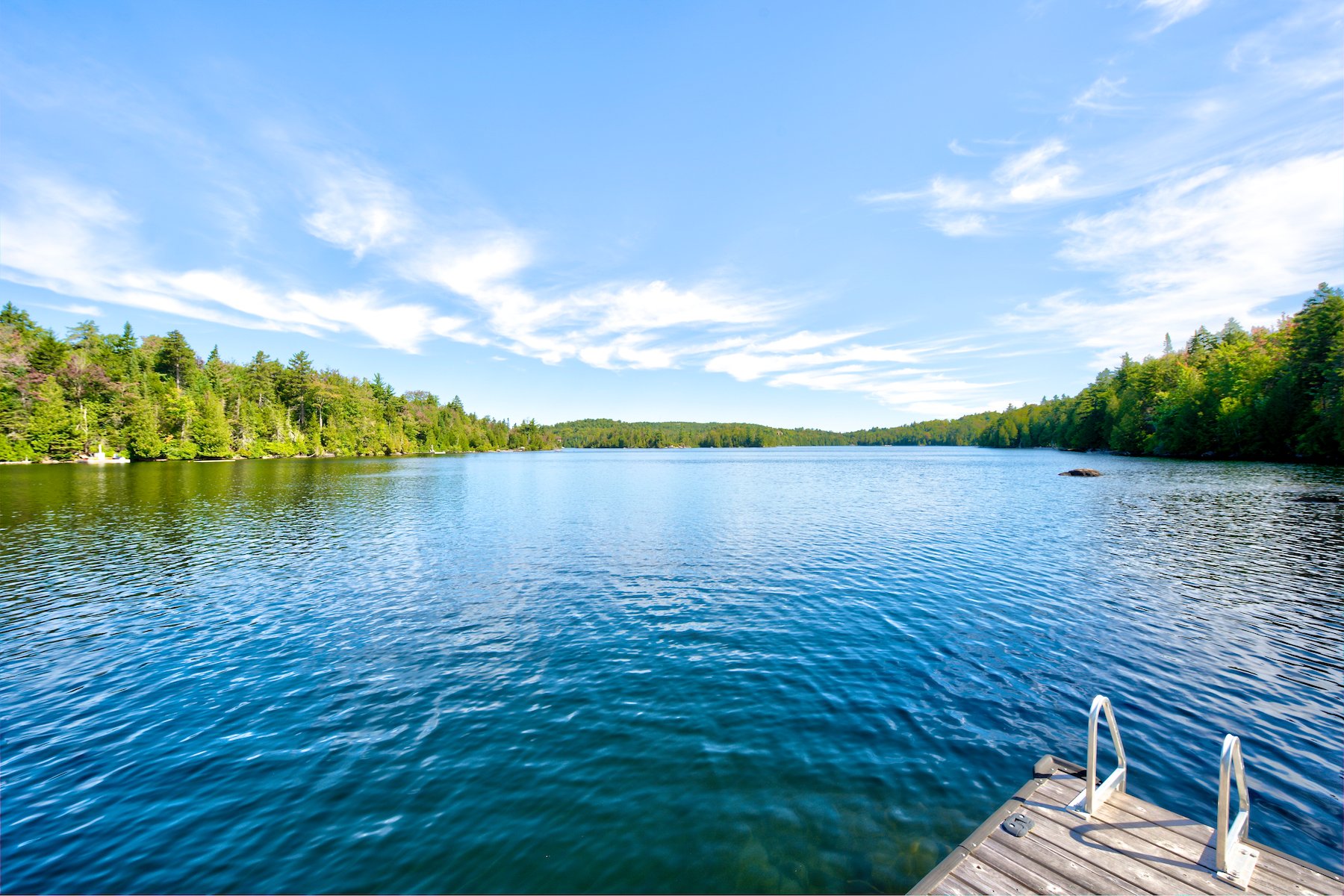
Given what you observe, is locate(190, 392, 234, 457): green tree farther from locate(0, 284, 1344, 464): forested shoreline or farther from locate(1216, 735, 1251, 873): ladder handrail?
locate(1216, 735, 1251, 873): ladder handrail

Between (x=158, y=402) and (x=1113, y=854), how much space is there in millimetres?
156935

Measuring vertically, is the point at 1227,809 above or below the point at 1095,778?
above

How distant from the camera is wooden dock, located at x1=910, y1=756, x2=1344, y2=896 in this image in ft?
19.2

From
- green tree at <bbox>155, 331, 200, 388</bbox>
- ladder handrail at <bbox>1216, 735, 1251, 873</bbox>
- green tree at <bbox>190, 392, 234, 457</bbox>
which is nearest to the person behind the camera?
ladder handrail at <bbox>1216, 735, 1251, 873</bbox>

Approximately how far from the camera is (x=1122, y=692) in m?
12.1

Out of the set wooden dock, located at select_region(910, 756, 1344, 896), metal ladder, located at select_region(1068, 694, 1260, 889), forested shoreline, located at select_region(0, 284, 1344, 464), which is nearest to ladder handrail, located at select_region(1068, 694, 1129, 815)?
metal ladder, located at select_region(1068, 694, 1260, 889)

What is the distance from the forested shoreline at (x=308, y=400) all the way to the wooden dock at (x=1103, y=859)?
108025 mm

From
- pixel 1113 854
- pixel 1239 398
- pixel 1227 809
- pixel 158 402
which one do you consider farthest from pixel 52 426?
pixel 1239 398

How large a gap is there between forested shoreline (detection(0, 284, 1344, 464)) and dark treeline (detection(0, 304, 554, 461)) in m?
0.26

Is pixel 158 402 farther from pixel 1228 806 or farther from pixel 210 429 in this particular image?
pixel 1228 806

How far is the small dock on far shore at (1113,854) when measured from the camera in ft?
19.1

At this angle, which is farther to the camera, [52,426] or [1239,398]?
[1239,398]

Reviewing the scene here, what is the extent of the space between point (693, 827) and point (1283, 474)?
94.3 m

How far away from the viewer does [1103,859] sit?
6.27 metres
